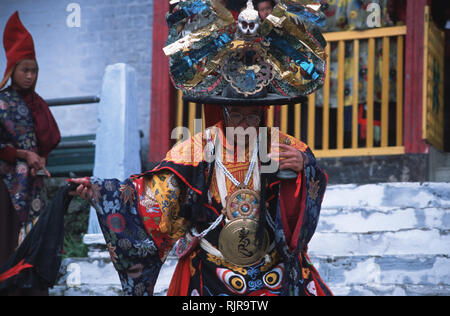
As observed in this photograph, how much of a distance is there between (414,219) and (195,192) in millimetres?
2703

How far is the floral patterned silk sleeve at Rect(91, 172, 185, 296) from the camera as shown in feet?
15.9

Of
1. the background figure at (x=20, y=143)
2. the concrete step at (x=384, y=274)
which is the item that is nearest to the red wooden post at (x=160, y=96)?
the background figure at (x=20, y=143)

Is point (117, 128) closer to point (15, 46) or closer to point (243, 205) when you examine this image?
point (15, 46)

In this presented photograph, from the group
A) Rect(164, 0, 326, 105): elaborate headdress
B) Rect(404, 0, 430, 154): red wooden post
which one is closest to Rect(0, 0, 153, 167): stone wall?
Rect(404, 0, 430, 154): red wooden post

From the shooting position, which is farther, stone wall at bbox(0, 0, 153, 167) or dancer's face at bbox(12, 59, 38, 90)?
stone wall at bbox(0, 0, 153, 167)

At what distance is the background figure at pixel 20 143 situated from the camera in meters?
7.46

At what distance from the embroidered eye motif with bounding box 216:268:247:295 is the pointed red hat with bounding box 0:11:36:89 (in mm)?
3780

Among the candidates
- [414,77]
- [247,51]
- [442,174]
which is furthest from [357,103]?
[247,51]

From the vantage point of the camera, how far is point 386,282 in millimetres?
6422

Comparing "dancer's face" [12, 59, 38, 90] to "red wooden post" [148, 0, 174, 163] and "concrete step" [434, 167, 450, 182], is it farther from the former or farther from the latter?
"concrete step" [434, 167, 450, 182]

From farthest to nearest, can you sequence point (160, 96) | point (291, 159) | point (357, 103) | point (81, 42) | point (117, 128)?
point (81, 42), point (160, 96), point (357, 103), point (117, 128), point (291, 159)

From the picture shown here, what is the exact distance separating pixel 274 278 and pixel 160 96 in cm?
506

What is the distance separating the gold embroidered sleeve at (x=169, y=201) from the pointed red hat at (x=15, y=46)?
3.39 metres

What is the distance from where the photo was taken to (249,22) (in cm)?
488
